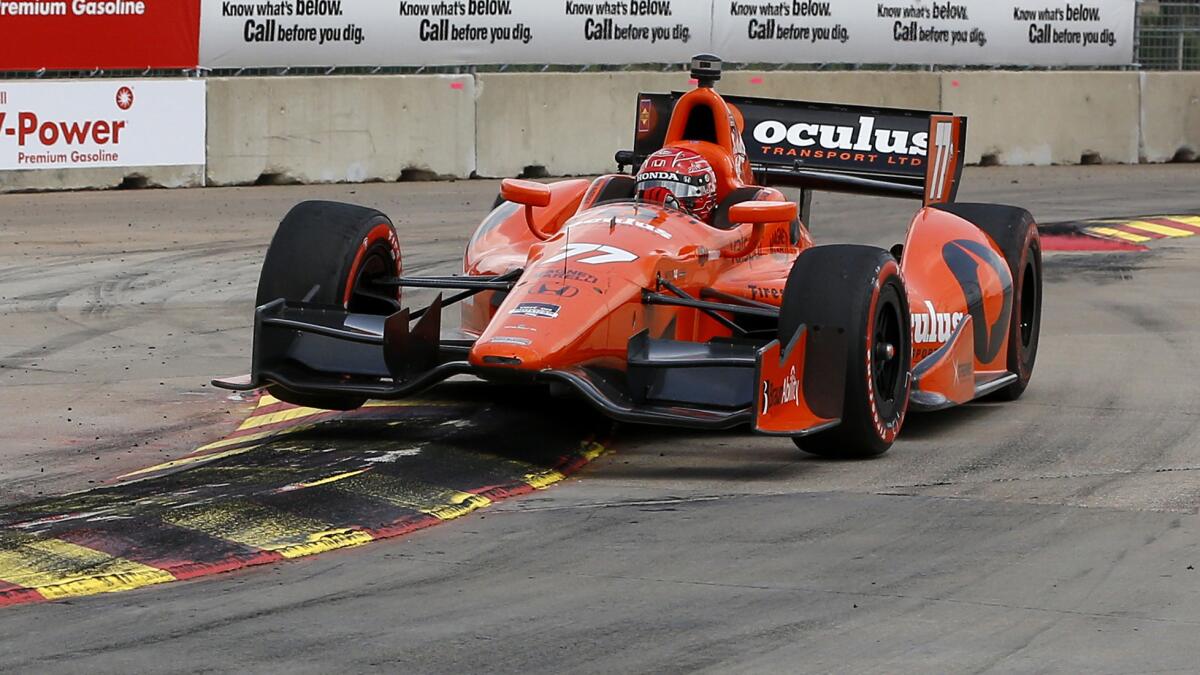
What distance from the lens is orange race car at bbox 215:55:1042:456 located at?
334 inches

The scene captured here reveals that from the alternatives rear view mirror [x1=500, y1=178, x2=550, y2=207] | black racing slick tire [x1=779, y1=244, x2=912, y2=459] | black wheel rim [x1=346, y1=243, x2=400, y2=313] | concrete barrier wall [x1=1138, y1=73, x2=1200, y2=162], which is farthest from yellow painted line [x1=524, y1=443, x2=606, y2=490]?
concrete barrier wall [x1=1138, y1=73, x2=1200, y2=162]

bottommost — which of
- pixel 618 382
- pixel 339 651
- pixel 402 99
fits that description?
pixel 339 651

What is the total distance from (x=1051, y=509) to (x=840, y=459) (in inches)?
52.1

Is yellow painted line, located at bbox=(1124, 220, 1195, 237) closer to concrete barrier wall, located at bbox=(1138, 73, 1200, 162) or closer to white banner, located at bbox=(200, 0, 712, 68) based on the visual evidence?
white banner, located at bbox=(200, 0, 712, 68)

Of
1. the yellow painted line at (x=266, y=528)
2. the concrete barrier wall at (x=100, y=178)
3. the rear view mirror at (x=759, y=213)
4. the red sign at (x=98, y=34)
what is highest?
the red sign at (x=98, y=34)

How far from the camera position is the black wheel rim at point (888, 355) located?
29.6 ft

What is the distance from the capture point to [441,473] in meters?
8.12

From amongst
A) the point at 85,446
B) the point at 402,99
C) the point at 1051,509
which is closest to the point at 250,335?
the point at 85,446

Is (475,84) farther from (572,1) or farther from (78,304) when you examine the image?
(78,304)

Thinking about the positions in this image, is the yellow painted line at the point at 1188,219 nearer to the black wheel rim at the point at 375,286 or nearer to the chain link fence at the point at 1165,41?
the chain link fence at the point at 1165,41

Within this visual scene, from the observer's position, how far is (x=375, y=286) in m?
9.90

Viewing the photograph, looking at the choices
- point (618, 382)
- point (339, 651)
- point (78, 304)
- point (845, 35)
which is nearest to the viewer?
point (339, 651)

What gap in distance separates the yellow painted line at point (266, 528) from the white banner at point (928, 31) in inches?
648

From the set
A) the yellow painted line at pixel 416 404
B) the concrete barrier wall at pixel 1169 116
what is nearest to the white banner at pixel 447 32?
the concrete barrier wall at pixel 1169 116
